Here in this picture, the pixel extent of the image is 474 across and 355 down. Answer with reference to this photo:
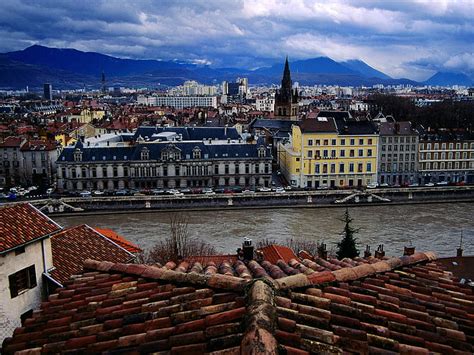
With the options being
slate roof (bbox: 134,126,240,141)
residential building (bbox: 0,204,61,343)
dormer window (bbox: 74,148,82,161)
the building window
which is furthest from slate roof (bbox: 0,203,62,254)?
slate roof (bbox: 134,126,240,141)

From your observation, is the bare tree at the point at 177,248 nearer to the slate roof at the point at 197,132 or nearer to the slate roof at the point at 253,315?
the slate roof at the point at 253,315

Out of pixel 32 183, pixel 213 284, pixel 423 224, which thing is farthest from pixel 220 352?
pixel 32 183

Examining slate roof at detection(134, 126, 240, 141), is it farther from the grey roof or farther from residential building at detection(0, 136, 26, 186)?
residential building at detection(0, 136, 26, 186)

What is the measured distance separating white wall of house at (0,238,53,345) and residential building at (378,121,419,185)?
31.3m

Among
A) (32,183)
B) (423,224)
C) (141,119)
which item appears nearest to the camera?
(423,224)

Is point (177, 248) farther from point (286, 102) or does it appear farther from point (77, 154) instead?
point (286, 102)

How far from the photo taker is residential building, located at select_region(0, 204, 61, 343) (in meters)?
7.71

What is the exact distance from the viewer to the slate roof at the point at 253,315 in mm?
2428

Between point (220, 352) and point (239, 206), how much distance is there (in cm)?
2898

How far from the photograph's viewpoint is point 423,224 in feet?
89.4

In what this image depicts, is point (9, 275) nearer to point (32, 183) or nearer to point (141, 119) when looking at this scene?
point (32, 183)

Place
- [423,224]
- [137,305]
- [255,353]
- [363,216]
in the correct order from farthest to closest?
[363,216] < [423,224] < [137,305] < [255,353]

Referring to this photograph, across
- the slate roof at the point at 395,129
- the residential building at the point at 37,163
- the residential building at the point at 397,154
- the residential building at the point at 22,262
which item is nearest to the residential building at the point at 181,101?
the residential building at the point at 37,163

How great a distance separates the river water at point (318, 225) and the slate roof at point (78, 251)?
436 inches
